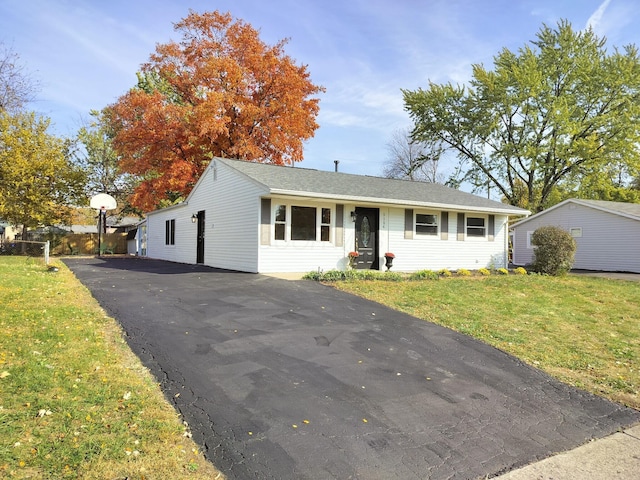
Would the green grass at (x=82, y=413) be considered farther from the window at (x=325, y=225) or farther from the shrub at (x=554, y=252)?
the shrub at (x=554, y=252)

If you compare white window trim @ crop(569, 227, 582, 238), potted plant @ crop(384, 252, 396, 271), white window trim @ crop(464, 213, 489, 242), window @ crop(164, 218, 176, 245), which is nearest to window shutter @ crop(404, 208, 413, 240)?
potted plant @ crop(384, 252, 396, 271)

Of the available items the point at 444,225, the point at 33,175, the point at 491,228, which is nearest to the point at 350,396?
the point at 444,225

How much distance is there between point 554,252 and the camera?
1421 centimetres

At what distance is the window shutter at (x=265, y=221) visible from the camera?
11766 mm

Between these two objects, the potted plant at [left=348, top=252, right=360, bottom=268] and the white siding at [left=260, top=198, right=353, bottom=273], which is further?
the potted plant at [left=348, top=252, right=360, bottom=268]

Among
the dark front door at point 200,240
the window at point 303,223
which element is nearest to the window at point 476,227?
the window at point 303,223

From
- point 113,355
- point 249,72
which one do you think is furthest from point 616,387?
→ point 249,72

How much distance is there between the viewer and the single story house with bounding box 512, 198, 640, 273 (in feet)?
64.3

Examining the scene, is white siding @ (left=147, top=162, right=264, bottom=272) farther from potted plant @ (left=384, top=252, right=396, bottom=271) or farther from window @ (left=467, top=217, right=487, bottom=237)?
window @ (left=467, top=217, right=487, bottom=237)

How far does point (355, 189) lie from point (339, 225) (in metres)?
1.59

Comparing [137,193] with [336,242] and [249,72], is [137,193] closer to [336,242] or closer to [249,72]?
[249,72]

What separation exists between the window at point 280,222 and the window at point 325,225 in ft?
4.27

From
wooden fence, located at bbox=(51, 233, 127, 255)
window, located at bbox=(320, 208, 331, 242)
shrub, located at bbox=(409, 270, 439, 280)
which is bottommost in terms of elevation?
shrub, located at bbox=(409, 270, 439, 280)

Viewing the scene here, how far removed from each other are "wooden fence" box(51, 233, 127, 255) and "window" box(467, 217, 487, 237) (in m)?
22.6
